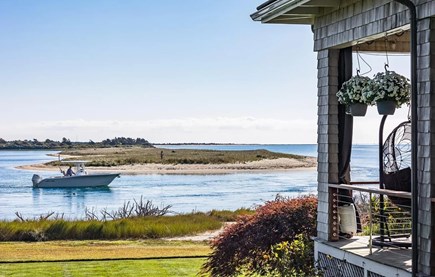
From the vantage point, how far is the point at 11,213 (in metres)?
32.8

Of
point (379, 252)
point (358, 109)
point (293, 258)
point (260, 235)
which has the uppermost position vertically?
point (358, 109)

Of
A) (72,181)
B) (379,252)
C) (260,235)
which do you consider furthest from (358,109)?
(72,181)

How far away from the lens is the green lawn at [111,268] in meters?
13.1

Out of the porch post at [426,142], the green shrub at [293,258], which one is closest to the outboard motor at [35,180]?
the green shrub at [293,258]

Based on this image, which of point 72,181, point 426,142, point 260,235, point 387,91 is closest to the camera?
point 426,142

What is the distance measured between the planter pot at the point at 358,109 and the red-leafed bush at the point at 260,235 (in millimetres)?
2933

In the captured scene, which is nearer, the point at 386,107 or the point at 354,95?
the point at 386,107

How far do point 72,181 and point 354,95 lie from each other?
43.0 m

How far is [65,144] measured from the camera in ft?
478

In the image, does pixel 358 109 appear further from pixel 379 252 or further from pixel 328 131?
pixel 379 252

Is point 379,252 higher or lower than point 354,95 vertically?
lower

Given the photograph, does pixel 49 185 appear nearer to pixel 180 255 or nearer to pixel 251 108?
pixel 180 255

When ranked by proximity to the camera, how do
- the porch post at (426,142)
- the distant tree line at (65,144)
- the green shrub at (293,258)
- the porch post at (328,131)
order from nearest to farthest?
the porch post at (426,142) → the porch post at (328,131) → the green shrub at (293,258) → the distant tree line at (65,144)

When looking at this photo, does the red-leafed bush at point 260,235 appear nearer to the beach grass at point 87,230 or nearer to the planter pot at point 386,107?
the planter pot at point 386,107
